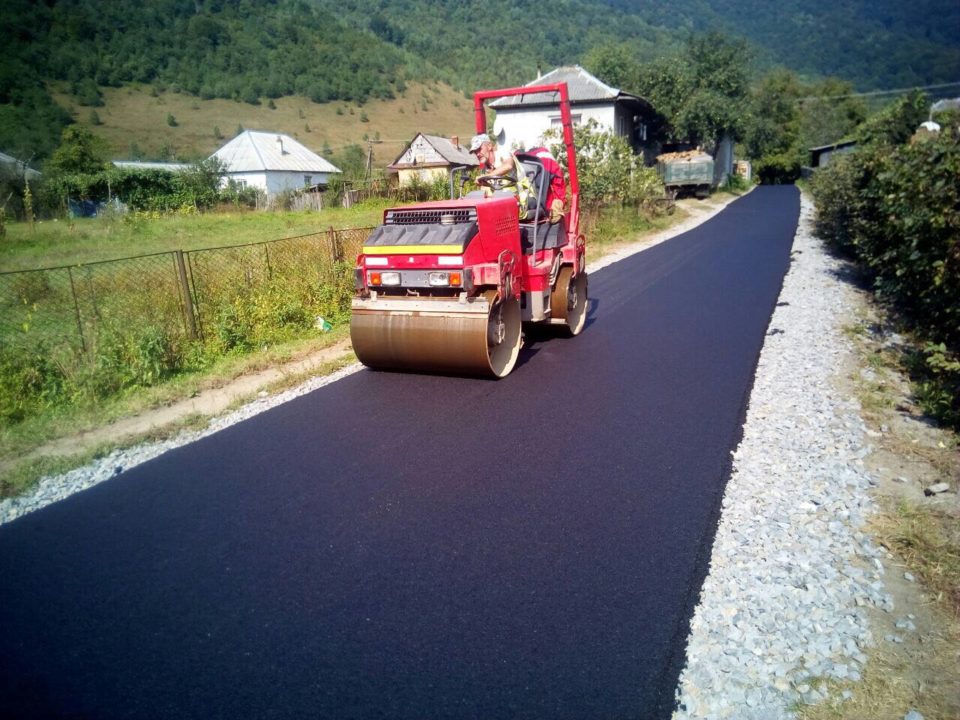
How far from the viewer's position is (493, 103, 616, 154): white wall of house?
111 ft

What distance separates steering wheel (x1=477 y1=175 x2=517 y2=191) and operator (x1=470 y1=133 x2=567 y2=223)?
0.20 ft

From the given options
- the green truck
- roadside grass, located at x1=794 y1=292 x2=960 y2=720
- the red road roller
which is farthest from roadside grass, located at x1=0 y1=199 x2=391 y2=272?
the green truck

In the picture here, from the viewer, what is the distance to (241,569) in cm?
392

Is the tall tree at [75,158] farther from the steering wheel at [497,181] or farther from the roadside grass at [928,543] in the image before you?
the roadside grass at [928,543]

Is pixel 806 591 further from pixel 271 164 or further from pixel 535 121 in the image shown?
pixel 271 164

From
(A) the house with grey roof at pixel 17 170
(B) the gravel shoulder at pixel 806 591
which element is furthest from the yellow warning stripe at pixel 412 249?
(A) the house with grey roof at pixel 17 170

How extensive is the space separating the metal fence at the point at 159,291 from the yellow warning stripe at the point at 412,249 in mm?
2778

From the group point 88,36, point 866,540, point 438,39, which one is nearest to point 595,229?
point 866,540

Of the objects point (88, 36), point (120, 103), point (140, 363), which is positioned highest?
point (88, 36)

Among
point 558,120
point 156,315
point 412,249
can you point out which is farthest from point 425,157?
point 412,249

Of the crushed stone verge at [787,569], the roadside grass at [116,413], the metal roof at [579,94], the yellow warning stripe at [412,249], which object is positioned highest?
the metal roof at [579,94]

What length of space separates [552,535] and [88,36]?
369ft

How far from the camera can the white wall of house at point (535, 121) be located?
33969 millimetres

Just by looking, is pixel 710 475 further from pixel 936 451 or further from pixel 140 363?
pixel 140 363
